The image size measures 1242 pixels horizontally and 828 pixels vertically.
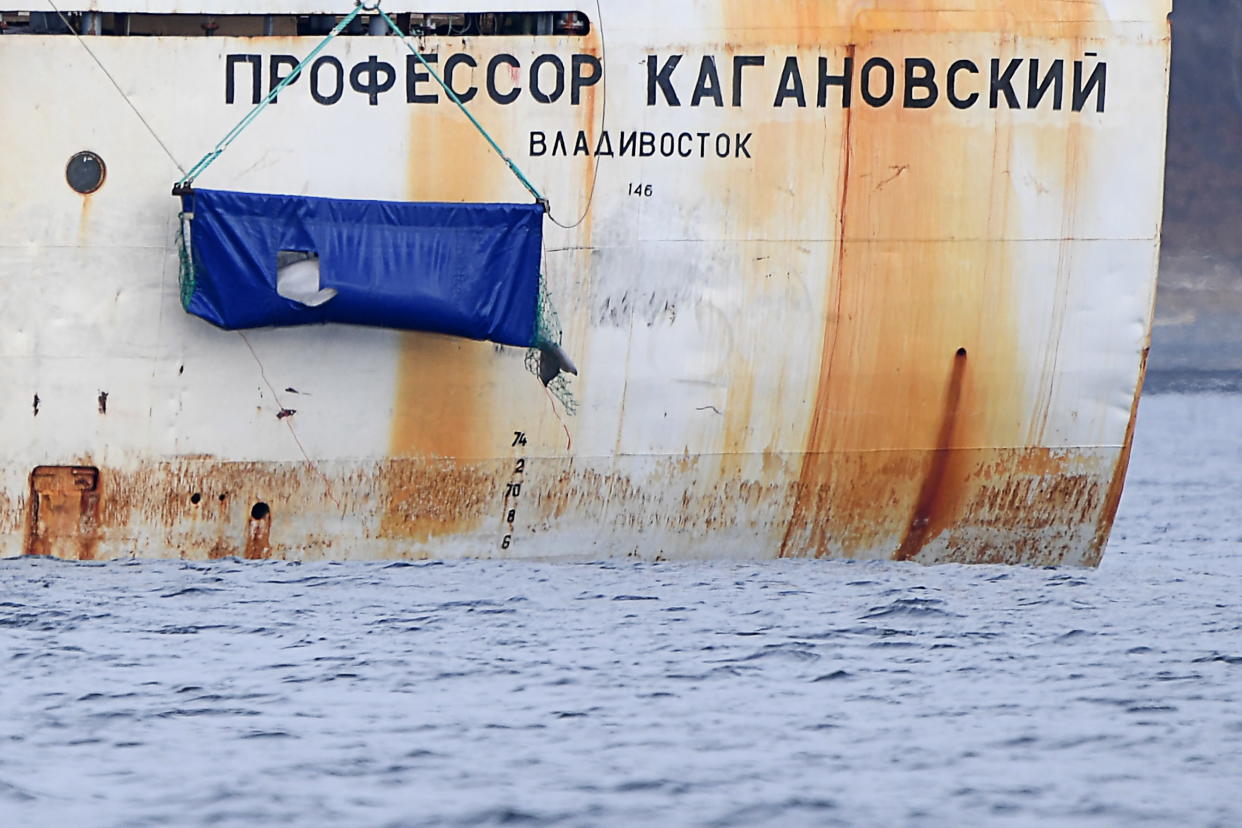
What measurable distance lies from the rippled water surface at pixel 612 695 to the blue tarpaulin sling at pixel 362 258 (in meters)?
1.94

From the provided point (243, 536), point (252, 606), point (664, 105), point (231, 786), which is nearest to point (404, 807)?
point (231, 786)

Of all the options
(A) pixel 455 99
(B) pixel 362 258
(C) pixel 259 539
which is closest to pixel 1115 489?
(A) pixel 455 99

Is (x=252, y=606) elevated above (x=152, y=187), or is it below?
below

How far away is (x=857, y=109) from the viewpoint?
46.3 feet

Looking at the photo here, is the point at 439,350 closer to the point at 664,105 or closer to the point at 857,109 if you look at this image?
the point at 664,105

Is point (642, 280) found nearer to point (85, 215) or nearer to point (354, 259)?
point (354, 259)

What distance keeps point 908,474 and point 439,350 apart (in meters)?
3.47

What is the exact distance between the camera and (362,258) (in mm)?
13500

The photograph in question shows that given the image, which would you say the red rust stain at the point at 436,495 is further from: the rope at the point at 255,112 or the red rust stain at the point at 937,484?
the red rust stain at the point at 937,484

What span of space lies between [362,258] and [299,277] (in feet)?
1.47

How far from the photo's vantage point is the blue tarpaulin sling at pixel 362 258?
1350 centimetres

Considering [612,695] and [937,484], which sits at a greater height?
[937,484]

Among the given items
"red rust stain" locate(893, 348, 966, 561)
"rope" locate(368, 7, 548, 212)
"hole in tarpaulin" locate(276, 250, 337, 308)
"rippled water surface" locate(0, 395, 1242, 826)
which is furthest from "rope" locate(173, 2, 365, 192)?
"red rust stain" locate(893, 348, 966, 561)

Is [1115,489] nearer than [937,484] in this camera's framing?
No
